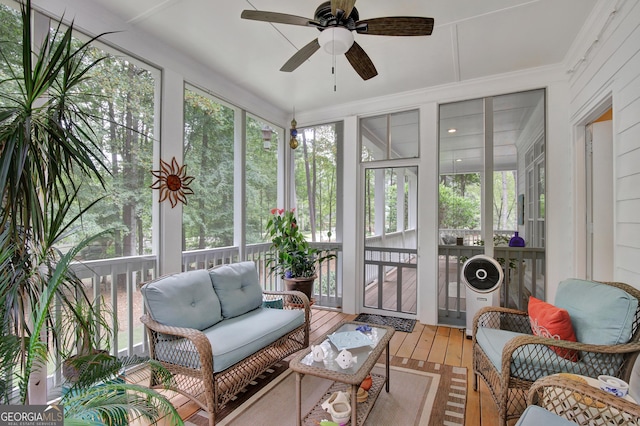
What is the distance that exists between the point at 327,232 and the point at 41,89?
136 inches

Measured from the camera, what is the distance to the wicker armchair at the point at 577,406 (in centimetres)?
113

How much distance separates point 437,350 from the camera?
9.89 ft

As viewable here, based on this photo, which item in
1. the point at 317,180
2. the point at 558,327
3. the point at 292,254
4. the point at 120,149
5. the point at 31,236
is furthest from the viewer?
the point at 317,180

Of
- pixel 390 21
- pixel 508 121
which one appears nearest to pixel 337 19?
pixel 390 21

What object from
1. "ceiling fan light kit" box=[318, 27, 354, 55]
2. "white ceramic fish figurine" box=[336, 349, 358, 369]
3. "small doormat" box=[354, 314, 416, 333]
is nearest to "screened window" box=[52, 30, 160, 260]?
"ceiling fan light kit" box=[318, 27, 354, 55]

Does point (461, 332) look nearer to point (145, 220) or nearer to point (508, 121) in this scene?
point (508, 121)

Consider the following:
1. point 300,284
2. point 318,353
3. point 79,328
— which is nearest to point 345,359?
point 318,353

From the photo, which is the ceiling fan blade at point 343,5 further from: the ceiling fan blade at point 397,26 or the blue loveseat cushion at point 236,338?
the blue loveseat cushion at point 236,338

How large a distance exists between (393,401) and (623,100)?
257 centimetres

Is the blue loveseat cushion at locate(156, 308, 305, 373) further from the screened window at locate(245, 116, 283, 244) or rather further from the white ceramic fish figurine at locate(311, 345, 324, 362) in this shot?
the screened window at locate(245, 116, 283, 244)

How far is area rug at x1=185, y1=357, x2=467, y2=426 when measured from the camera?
77.3 inches

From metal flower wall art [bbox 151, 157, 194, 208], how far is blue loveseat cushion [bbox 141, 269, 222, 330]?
866mm

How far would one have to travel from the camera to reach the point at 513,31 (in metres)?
2.59

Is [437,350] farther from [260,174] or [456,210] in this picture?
[260,174]
